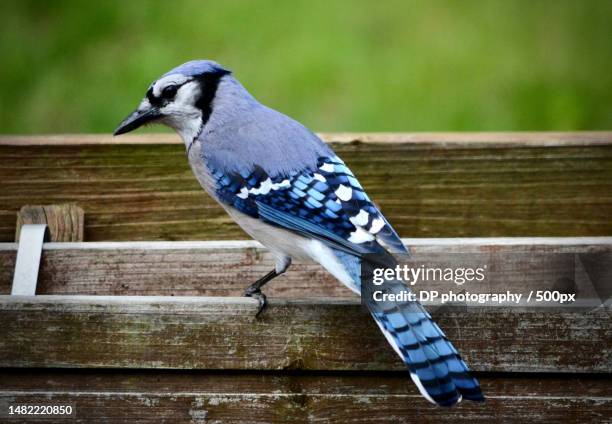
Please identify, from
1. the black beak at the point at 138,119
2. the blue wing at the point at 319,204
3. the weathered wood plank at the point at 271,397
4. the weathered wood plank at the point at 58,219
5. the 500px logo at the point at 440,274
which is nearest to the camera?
the weathered wood plank at the point at 271,397

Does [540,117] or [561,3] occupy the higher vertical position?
[561,3]

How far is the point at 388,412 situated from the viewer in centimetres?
229

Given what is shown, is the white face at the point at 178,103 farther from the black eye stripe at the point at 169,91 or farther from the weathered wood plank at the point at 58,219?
the weathered wood plank at the point at 58,219

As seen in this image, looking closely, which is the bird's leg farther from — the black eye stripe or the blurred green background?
the blurred green background

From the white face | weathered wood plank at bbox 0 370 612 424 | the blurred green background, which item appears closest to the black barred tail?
weathered wood plank at bbox 0 370 612 424

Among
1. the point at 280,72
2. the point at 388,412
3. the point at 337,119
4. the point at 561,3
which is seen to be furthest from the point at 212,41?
the point at 388,412

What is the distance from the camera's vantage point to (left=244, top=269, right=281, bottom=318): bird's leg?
2289 millimetres

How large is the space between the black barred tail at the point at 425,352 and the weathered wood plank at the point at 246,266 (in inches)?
14.4

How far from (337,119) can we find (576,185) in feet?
6.54

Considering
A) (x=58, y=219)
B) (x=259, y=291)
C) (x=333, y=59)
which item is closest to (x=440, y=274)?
(x=259, y=291)

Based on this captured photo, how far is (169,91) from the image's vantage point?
109 inches

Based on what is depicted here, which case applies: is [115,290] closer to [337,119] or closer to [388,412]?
[388,412]

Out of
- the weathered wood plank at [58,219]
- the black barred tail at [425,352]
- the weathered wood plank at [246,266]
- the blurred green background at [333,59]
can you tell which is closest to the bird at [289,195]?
the black barred tail at [425,352]

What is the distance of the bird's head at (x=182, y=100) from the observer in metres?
2.76
